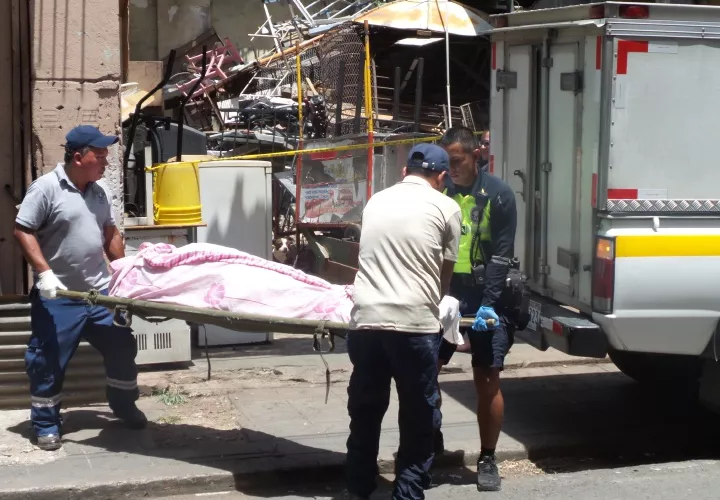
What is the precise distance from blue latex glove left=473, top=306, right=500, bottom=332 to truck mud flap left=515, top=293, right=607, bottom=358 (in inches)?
28.2

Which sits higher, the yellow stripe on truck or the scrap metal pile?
the scrap metal pile

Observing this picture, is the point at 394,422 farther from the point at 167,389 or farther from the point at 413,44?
the point at 413,44

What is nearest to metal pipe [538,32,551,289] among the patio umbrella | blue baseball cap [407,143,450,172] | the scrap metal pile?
blue baseball cap [407,143,450,172]

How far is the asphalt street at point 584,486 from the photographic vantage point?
5.51 meters

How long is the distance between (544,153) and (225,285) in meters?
2.49

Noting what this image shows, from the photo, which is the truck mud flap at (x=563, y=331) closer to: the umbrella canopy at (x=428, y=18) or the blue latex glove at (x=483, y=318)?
the blue latex glove at (x=483, y=318)

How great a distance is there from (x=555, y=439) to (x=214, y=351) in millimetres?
3245

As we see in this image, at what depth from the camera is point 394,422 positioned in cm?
664

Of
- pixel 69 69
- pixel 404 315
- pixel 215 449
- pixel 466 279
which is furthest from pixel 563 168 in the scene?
pixel 69 69

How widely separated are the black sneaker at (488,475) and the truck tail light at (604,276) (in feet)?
3.60

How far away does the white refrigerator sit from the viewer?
28.1ft

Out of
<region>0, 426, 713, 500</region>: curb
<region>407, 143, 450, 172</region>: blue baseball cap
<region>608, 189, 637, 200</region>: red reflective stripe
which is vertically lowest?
<region>0, 426, 713, 500</region>: curb

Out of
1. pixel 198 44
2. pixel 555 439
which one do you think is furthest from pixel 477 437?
pixel 198 44

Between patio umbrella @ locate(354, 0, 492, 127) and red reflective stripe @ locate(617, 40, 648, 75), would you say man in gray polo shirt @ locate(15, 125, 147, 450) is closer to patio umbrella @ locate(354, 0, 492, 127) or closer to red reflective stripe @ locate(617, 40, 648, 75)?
red reflective stripe @ locate(617, 40, 648, 75)
